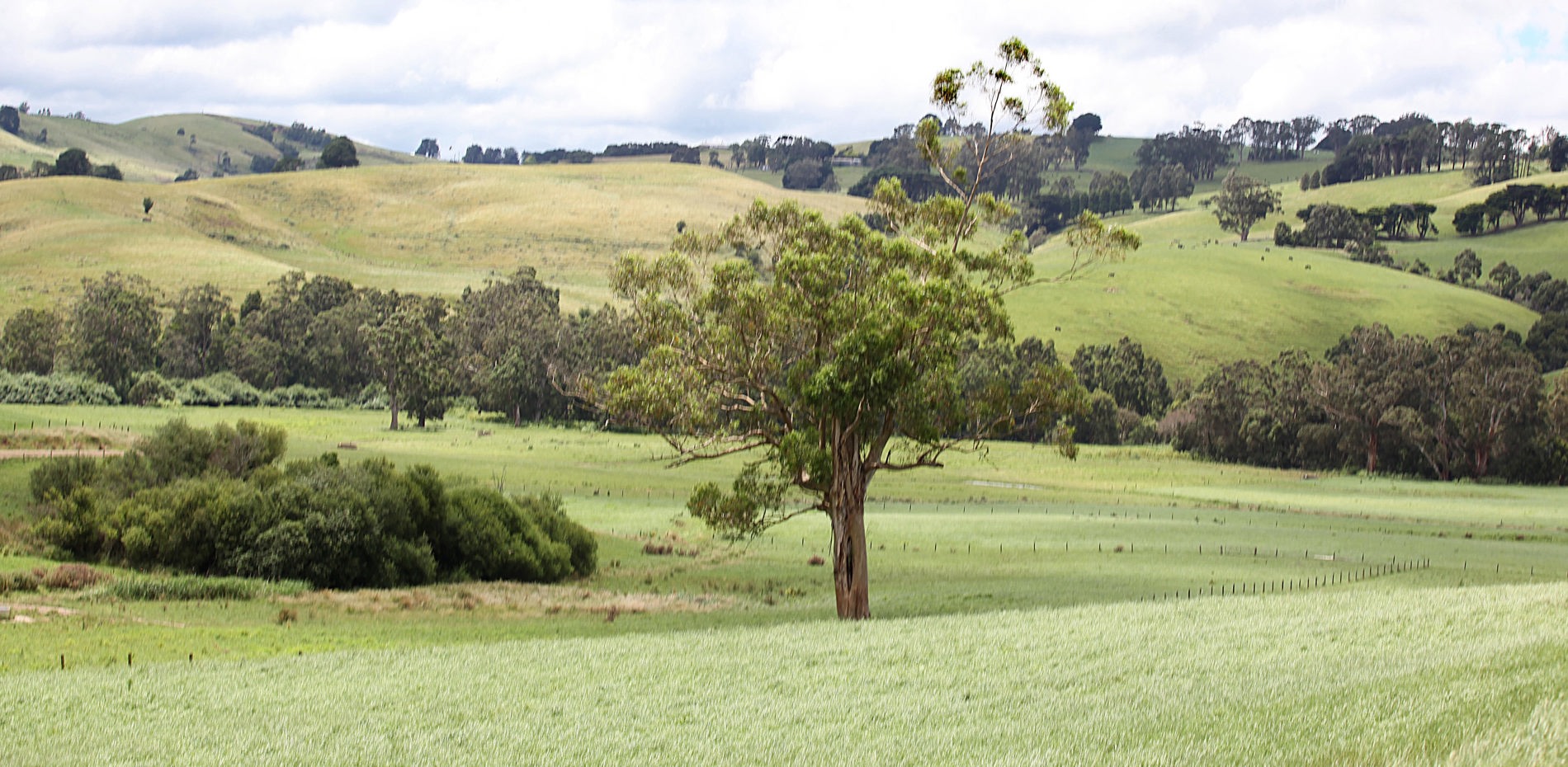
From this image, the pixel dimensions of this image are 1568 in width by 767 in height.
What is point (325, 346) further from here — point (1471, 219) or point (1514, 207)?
point (1514, 207)

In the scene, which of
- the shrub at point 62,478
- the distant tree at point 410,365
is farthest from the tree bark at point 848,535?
the distant tree at point 410,365

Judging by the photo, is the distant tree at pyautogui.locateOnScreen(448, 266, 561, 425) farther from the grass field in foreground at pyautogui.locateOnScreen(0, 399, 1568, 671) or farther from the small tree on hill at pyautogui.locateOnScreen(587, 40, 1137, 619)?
the small tree on hill at pyautogui.locateOnScreen(587, 40, 1137, 619)

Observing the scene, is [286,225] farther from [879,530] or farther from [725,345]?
[725,345]

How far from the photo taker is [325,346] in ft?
409

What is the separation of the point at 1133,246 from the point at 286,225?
189 m

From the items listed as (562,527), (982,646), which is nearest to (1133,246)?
(982,646)

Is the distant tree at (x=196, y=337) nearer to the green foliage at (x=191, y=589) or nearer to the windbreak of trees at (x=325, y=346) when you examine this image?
the windbreak of trees at (x=325, y=346)

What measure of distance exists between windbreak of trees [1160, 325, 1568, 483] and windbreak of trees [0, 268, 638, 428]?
1983 inches

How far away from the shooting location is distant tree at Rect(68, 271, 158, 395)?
354 ft

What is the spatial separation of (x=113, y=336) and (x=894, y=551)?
9304 cm

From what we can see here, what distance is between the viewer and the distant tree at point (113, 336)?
10794cm

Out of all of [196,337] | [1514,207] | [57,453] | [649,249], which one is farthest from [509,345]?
[1514,207]

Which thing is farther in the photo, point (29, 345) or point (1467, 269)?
point (1467, 269)

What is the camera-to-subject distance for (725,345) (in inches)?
1089
